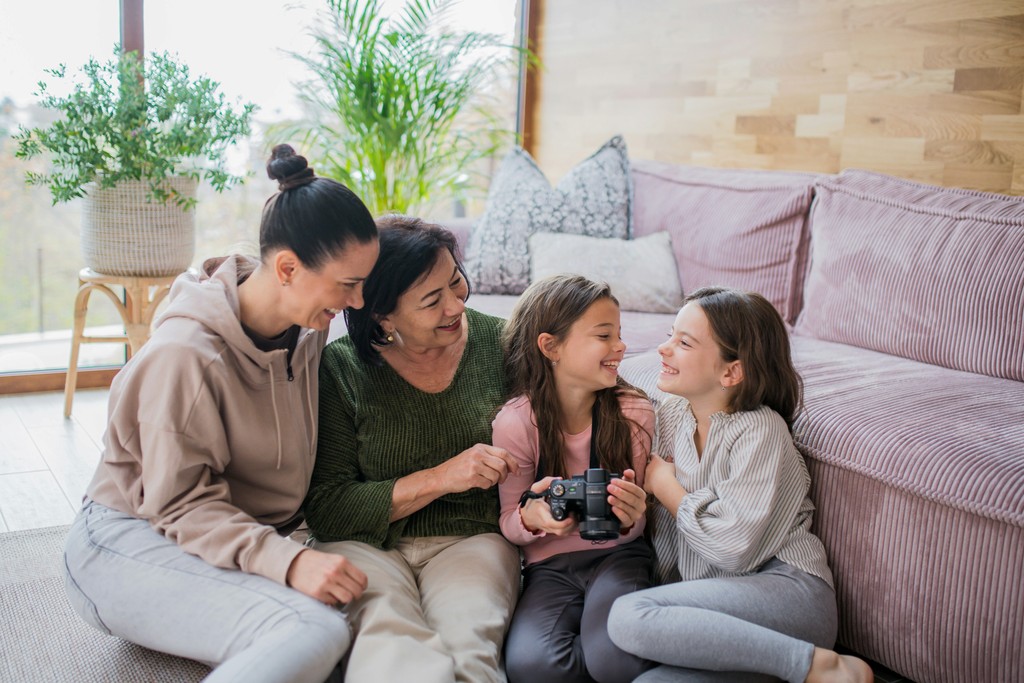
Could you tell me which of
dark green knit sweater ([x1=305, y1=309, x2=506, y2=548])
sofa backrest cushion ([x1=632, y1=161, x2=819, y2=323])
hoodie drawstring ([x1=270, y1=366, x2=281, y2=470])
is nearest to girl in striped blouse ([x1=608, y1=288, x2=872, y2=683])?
dark green knit sweater ([x1=305, y1=309, x2=506, y2=548])

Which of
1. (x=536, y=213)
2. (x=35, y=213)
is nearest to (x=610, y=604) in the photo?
(x=536, y=213)

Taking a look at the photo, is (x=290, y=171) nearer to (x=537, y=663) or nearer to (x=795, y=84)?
(x=537, y=663)

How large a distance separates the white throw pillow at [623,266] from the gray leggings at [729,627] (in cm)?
134

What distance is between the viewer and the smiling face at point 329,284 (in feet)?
4.86

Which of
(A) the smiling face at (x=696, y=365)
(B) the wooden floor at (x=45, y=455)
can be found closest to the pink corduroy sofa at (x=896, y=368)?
(A) the smiling face at (x=696, y=365)

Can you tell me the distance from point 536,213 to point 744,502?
1.62 meters

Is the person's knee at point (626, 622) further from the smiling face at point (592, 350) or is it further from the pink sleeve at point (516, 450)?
the smiling face at point (592, 350)

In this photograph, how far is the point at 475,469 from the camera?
5.29 ft

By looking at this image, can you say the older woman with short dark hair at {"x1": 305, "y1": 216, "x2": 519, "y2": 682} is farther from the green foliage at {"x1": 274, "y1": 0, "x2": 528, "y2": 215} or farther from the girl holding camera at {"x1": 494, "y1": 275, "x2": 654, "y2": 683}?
the green foliage at {"x1": 274, "y1": 0, "x2": 528, "y2": 215}

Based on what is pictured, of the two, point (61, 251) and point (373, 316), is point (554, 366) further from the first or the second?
point (61, 251)

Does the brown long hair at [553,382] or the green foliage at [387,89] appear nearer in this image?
the brown long hair at [553,382]

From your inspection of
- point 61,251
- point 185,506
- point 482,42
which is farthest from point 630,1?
point 185,506

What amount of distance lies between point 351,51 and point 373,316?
6.33ft

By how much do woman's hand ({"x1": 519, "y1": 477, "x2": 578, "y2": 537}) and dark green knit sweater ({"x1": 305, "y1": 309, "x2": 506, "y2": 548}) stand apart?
0.13 m
